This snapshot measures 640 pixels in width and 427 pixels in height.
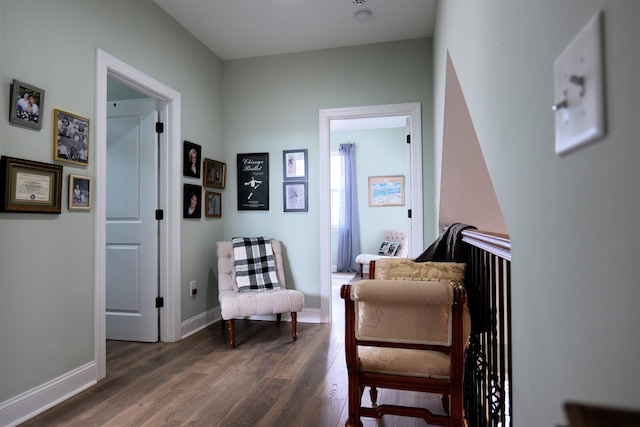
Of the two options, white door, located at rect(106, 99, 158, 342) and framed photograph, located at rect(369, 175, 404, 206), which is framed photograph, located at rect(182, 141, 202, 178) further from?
framed photograph, located at rect(369, 175, 404, 206)

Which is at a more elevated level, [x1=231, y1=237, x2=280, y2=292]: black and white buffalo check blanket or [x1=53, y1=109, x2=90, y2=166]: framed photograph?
[x1=53, y1=109, x2=90, y2=166]: framed photograph

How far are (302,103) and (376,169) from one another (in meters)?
3.59

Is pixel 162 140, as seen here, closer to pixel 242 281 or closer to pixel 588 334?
pixel 242 281

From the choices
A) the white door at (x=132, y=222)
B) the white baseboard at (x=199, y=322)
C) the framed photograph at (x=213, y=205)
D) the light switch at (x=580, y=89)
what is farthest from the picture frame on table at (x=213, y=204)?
the light switch at (x=580, y=89)

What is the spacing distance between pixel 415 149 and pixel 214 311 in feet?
8.64

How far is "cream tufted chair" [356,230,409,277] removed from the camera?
21.7 feet

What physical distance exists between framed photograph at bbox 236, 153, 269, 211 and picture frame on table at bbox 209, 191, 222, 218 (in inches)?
8.3

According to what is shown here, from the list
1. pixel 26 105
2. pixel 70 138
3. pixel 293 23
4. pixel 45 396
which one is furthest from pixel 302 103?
pixel 45 396

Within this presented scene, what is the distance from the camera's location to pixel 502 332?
1.11 m

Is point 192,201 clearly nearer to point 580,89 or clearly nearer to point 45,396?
point 45,396

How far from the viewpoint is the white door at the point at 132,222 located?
3166 mm

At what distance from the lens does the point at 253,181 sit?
395 centimetres

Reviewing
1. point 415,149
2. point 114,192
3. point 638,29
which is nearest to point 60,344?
point 114,192

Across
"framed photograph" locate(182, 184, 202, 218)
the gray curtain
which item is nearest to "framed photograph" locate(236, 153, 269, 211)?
"framed photograph" locate(182, 184, 202, 218)
